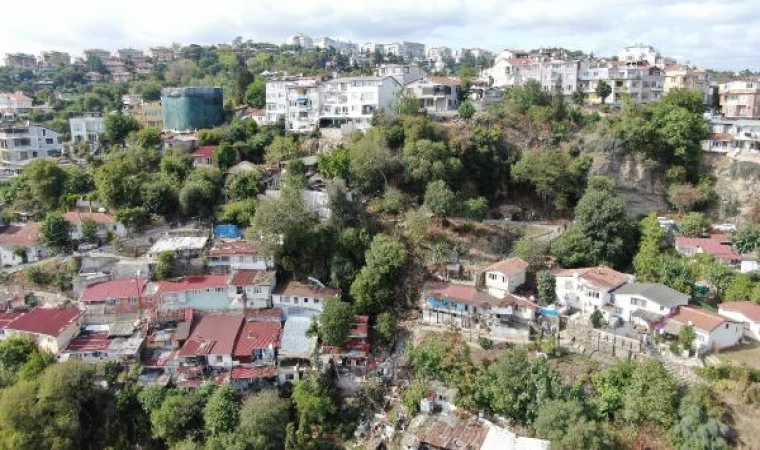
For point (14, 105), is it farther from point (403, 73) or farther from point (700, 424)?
point (700, 424)

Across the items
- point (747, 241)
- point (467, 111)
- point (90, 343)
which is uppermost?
point (467, 111)

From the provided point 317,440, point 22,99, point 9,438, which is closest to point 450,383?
point 317,440

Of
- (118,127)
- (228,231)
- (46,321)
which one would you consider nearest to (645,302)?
(228,231)

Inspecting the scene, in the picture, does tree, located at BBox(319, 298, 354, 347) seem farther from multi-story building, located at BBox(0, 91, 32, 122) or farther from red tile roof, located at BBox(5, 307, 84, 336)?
multi-story building, located at BBox(0, 91, 32, 122)

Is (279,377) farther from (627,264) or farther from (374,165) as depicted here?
(627,264)

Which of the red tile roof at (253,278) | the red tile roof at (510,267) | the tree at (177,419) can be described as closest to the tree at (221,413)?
the tree at (177,419)

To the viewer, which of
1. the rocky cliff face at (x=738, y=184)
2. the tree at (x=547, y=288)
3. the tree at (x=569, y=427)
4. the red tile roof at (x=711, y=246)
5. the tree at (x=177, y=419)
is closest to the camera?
the tree at (x=569, y=427)

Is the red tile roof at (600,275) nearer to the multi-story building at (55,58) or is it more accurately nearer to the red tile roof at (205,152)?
the red tile roof at (205,152)

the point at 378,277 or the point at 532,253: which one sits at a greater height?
the point at 532,253
